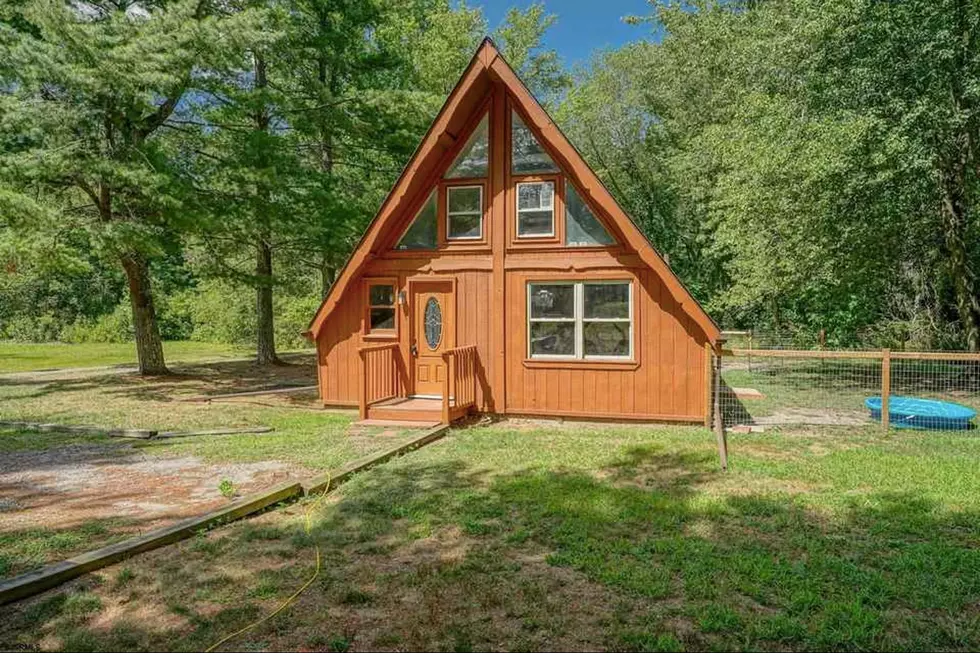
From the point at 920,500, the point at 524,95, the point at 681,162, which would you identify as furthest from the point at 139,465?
the point at 681,162

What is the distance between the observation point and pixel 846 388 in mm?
13977

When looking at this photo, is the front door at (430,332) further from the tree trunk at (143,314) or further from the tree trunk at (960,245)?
the tree trunk at (960,245)

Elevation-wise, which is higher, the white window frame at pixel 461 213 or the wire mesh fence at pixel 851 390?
the white window frame at pixel 461 213

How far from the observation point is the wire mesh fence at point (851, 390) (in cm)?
923

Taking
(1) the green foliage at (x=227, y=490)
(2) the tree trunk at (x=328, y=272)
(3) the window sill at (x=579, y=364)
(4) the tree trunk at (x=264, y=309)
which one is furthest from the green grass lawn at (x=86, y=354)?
(1) the green foliage at (x=227, y=490)

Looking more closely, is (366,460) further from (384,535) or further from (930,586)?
(930,586)

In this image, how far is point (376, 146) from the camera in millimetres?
17281

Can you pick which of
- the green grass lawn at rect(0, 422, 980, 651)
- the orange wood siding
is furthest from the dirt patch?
the orange wood siding

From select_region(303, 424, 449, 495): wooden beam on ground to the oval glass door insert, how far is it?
201cm

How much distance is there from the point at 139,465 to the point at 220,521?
9.78ft

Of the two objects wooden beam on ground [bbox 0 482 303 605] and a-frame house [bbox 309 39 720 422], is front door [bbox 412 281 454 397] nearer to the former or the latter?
a-frame house [bbox 309 39 720 422]

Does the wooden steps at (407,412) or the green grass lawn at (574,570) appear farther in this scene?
the wooden steps at (407,412)

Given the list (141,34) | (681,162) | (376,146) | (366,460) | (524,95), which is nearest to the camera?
(366,460)

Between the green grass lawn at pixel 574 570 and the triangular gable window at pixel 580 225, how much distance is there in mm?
4358
